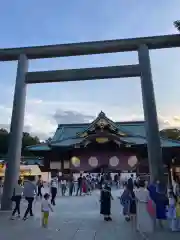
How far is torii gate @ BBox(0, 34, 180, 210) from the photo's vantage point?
1271cm

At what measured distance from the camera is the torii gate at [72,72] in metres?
12.7

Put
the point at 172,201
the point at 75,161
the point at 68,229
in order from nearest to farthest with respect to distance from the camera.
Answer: the point at 68,229, the point at 172,201, the point at 75,161

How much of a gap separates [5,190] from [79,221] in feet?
13.8

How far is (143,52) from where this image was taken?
1356cm

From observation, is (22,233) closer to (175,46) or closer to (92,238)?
(92,238)

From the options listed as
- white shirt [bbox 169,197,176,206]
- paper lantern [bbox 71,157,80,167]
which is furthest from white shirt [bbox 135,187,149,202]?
paper lantern [bbox 71,157,80,167]

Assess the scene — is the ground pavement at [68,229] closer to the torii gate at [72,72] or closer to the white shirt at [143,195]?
the white shirt at [143,195]

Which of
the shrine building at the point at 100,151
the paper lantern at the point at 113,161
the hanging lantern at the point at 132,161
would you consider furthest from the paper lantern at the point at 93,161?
the hanging lantern at the point at 132,161

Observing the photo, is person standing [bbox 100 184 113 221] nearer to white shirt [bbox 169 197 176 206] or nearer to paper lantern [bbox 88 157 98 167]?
white shirt [bbox 169 197 176 206]

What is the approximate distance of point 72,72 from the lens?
13977 mm

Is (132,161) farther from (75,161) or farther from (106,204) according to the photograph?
(106,204)

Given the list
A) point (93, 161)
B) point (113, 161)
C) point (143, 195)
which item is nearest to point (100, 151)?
point (93, 161)

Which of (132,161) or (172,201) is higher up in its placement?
(132,161)

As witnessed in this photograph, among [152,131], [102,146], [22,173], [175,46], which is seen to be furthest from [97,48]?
[22,173]
